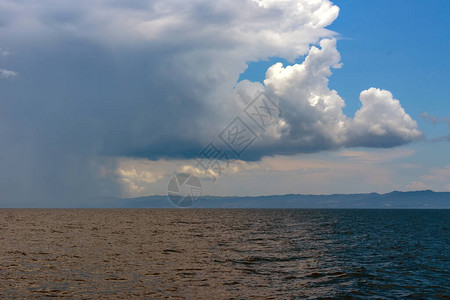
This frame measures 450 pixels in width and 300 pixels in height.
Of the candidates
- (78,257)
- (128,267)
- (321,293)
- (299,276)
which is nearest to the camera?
(321,293)

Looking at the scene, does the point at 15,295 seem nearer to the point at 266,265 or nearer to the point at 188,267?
the point at 188,267

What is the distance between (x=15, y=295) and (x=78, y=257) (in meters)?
15.8

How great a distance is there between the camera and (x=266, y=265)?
35594 mm

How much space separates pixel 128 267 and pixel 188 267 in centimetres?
525

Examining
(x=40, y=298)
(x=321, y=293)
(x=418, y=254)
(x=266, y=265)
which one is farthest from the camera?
(x=418, y=254)

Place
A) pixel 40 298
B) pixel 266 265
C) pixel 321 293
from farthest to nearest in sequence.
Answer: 1. pixel 266 265
2. pixel 321 293
3. pixel 40 298

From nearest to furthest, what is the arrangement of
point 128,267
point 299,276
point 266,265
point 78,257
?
point 299,276 → point 128,267 → point 266,265 → point 78,257

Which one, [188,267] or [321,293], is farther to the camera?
[188,267]

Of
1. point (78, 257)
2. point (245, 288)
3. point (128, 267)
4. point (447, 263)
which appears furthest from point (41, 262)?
point (447, 263)

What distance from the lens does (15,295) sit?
2284cm

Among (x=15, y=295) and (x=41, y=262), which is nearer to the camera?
(x=15, y=295)

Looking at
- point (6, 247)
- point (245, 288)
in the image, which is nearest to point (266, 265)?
point (245, 288)

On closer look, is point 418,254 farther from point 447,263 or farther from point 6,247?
point 6,247

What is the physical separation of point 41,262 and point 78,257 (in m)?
4.12
